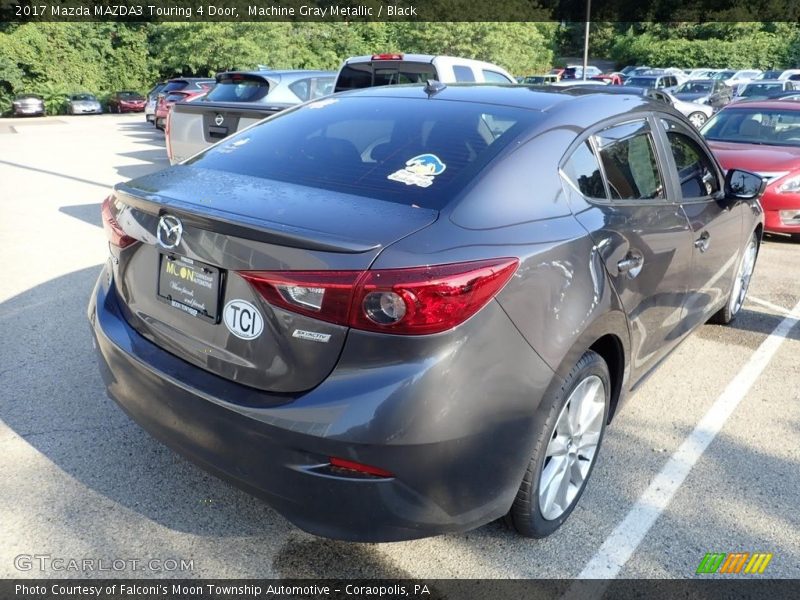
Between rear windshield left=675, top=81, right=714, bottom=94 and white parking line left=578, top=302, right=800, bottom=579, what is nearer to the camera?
white parking line left=578, top=302, right=800, bottom=579

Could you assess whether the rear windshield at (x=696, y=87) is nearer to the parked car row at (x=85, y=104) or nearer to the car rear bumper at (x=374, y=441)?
the car rear bumper at (x=374, y=441)

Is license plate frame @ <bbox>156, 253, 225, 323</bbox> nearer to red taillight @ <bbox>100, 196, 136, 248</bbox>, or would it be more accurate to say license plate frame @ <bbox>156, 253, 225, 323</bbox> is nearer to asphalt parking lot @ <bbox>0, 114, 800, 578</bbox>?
red taillight @ <bbox>100, 196, 136, 248</bbox>

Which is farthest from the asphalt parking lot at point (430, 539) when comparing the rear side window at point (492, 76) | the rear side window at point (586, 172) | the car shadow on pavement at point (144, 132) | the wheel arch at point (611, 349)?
the car shadow on pavement at point (144, 132)

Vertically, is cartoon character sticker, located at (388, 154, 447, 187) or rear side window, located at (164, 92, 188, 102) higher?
cartoon character sticker, located at (388, 154, 447, 187)

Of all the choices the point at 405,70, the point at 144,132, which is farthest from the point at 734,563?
the point at 144,132

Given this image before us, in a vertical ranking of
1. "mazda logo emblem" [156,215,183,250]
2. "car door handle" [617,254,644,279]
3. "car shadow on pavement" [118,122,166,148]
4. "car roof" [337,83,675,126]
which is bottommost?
"car shadow on pavement" [118,122,166,148]

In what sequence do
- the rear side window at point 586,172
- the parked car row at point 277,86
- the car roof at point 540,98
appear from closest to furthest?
1. the rear side window at point 586,172
2. the car roof at point 540,98
3. the parked car row at point 277,86

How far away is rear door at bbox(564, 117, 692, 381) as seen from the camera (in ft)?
8.86

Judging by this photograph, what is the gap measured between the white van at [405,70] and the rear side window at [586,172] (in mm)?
5401

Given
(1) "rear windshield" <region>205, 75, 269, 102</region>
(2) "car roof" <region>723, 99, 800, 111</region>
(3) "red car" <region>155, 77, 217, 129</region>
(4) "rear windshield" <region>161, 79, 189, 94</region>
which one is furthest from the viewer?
(4) "rear windshield" <region>161, 79, 189, 94</region>

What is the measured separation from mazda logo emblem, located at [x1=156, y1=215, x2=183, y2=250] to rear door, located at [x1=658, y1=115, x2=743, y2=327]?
7.95 ft

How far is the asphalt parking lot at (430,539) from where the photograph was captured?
2527 mm

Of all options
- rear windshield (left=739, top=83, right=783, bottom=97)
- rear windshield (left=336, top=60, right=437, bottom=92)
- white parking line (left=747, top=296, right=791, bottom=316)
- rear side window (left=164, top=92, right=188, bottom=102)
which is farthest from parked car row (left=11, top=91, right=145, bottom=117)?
white parking line (left=747, top=296, right=791, bottom=316)

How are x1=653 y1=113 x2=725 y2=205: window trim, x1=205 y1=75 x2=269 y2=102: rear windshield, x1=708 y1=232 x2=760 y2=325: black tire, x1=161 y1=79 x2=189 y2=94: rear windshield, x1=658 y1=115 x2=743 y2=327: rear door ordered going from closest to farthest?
x1=653 y1=113 x2=725 y2=205: window trim → x1=658 y1=115 x2=743 y2=327: rear door → x1=708 y1=232 x2=760 y2=325: black tire → x1=205 y1=75 x2=269 y2=102: rear windshield → x1=161 y1=79 x2=189 y2=94: rear windshield
